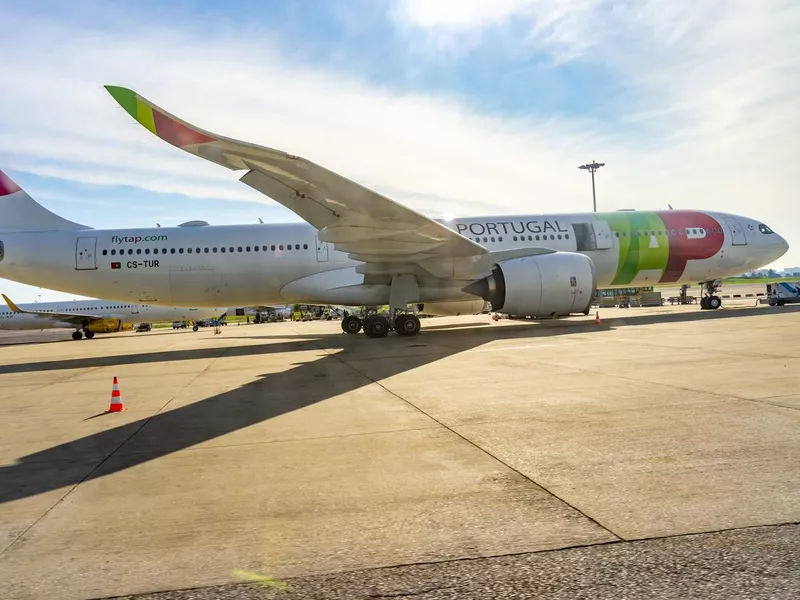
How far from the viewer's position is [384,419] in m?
5.80

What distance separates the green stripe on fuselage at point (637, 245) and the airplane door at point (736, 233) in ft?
9.22

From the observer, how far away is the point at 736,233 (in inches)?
802

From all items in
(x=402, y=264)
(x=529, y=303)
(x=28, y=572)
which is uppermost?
(x=402, y=264)

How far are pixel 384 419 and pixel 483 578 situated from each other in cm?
336

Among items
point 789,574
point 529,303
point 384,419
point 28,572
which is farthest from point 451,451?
point 529,303

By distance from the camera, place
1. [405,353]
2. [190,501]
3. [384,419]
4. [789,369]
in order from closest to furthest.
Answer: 1. [190,501]
2. [384,419]
3. [789,369]
4. [405,353]

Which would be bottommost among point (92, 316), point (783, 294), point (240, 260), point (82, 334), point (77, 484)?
point (82, 334)

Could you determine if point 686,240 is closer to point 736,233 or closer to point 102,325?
point 736,233

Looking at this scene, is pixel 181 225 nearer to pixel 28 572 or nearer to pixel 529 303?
pixel 529 303

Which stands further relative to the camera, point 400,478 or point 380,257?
point 380,257

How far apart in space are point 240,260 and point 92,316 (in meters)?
30.0

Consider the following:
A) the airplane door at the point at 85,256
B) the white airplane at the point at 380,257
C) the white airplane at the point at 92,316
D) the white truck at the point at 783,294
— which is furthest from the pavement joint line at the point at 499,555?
the white airplane at the point at 92,316

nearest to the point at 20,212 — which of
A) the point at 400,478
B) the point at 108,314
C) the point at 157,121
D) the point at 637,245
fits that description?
the point at 157,121

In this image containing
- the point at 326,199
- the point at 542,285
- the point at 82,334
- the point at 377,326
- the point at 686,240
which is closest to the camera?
the point at 326,199
